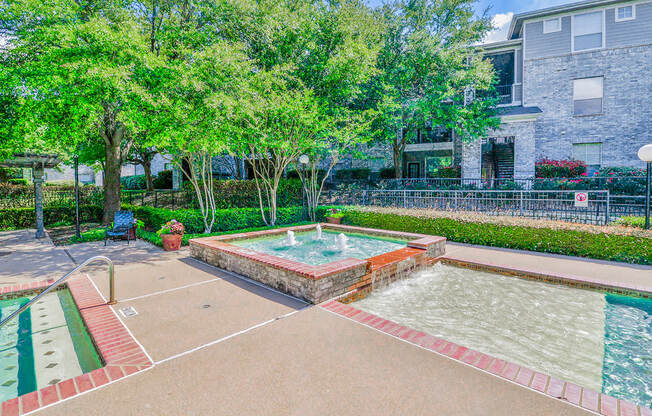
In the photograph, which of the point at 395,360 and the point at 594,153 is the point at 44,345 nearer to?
the point at 395,360

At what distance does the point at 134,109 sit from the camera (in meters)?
7.92

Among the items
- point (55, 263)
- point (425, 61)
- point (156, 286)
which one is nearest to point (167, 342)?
point (156, 286)

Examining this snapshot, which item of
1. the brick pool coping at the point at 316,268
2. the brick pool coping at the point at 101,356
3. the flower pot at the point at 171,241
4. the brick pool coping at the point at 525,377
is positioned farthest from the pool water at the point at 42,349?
the flower pot at the point at 171,241

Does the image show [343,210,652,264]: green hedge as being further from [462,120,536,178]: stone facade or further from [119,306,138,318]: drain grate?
[462,120,536,178]: stone facade

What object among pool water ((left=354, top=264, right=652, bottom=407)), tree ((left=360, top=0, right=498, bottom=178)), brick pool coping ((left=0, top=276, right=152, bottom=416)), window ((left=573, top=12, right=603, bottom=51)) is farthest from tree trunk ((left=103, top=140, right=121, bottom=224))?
window ((left=573, top=12, right=603, bottom=51))

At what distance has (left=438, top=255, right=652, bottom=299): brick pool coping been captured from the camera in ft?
17.1

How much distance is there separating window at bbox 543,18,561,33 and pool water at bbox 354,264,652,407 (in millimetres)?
18322

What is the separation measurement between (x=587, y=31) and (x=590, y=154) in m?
6.62

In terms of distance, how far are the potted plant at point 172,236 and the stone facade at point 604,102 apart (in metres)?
19.0

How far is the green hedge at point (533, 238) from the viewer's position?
23.3ft

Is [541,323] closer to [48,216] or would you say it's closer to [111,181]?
[111,181]

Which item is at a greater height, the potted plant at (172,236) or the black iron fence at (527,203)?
the black iron fence at (527,203)

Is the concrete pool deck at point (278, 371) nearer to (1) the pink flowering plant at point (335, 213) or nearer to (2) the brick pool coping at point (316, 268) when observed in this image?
(2) the brick pool coping at point (316, 268)

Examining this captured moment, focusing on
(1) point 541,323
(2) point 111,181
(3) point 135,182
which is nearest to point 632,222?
(1) point 541,323
